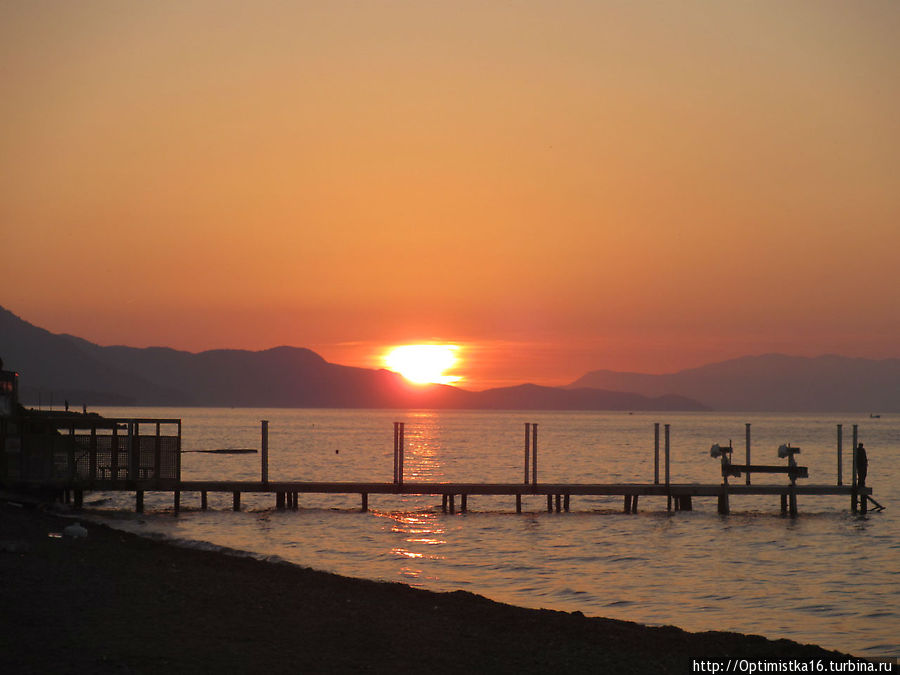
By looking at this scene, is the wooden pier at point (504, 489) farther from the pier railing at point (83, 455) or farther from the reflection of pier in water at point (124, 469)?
the pier railing at point (83, 455)

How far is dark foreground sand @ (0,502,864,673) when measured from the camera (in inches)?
451

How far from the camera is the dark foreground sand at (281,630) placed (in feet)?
37.6

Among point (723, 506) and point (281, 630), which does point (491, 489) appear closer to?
point (723, 506)

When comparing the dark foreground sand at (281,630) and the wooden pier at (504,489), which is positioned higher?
the dark foreground sand at (281,630)

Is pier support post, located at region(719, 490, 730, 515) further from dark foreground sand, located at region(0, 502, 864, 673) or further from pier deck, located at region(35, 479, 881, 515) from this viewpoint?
dark foreground sand, located at region(0, 502, 864, 673)

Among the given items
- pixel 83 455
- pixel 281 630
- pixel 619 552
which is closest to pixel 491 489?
pixel 619 552

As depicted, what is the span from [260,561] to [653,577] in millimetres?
10071

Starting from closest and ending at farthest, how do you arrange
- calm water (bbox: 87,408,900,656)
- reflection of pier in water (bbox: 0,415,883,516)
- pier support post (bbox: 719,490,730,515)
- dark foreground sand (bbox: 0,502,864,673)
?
1. dark foreground sand (bbox: 0,502,864,673)
2. calm water (bbox: 87,408,900,656)
3. reflection of pier in water (bbox: 0,415,883,516)
4. pier support post (bbox: 719,490,730,515)

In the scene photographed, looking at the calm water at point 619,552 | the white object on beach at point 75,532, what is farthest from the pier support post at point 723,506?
the white object on beach at point 75,532

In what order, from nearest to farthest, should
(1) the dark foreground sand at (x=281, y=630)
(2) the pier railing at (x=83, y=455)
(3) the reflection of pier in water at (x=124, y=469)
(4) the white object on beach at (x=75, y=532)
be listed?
(1) the dark foreground sand at (x=281, y=630)
(4) the white object on beach at (x=75, y=532)
(2) the pier railing at (x=83, y=455)
(3) the reflection of pier in water at (x=124, y=469)

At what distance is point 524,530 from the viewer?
34.0 meters

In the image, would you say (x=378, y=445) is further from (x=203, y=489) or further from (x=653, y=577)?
(x=653, y=577)

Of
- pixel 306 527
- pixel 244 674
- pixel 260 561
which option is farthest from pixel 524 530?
pixel 244 674

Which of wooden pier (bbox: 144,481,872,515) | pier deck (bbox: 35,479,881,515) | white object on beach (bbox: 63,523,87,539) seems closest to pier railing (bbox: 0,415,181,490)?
pier deck (bbox: 35,479,881,515)
